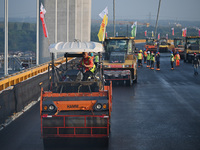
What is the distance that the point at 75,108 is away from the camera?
424 inches

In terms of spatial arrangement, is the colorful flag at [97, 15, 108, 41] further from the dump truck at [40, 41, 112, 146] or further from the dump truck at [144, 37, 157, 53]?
the dump truck at [40, 41, 112, 146]

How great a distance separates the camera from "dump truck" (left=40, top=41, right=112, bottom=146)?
10.4m

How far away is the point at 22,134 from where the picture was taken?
12188 millimetres

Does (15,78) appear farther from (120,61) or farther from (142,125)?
(120,61)

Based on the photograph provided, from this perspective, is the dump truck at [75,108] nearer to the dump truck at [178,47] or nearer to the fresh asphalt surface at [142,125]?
the fresh asphalt surface at [142,125]

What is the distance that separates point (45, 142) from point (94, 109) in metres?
1.64

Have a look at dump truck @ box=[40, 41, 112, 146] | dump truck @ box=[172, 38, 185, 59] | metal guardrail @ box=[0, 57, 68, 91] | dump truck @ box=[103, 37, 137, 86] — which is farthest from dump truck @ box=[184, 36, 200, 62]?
dump truck @ box=[40, 41, 112, 146]

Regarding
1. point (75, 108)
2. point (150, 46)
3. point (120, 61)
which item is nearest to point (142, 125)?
point (75, 108)

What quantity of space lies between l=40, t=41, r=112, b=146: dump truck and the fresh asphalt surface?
45cm

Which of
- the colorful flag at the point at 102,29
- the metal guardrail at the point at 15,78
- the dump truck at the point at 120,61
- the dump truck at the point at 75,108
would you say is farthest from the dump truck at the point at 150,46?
the dump truck at the point at 75,108

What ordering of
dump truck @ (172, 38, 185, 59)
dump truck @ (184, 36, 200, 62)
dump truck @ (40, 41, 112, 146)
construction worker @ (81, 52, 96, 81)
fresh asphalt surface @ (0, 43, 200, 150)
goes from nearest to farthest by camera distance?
dump truck @ (40, 41, 112, 146) → fresh asphalt surface @ (0, 43, 200, 150) → construction worker @ (81, 52, 96, 81) → dump truck @ (184, 36, 200, 62) → dump truck @ (172, 38, 185, 59)

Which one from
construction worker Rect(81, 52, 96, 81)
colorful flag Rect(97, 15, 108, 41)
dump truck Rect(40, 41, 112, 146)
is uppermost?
colorful flag Rect(97, 15, 108, 41)

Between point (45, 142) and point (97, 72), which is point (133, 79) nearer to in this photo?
point (97, 72)

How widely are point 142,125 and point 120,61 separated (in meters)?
12.1
